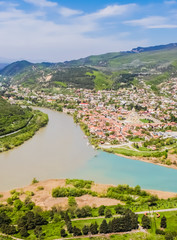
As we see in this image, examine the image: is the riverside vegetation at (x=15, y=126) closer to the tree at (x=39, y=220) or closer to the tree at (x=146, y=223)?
the tree at (x=39, y=220)

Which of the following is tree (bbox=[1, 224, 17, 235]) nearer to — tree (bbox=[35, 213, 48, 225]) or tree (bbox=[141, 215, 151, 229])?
tree (bbox=[35, 213, 48, 225])

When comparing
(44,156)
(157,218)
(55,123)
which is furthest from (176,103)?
(157,218)

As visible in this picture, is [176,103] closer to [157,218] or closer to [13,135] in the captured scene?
[13,135]

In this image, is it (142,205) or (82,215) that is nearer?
(82,215)

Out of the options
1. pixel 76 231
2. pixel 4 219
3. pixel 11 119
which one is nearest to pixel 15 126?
pixel 11 119

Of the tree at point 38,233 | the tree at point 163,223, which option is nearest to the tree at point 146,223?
the tree at point 163,223

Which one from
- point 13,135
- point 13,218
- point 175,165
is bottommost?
point 175,165
